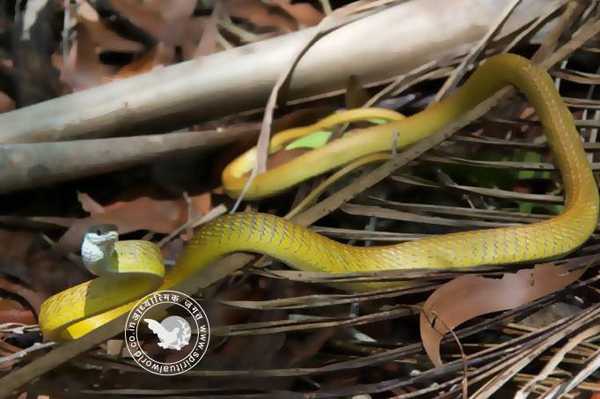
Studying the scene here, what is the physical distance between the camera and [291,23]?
1.22m

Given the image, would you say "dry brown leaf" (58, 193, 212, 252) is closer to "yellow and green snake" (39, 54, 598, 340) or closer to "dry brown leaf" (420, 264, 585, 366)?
"yellow and green snake" (39, 54, 598, 340)

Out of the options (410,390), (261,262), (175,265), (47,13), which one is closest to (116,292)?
(175,265)

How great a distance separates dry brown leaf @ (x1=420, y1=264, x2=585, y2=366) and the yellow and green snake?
37 mm

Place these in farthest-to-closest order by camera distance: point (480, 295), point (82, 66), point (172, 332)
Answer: point (82, 66) → point (480, 295) → point (172, 332)

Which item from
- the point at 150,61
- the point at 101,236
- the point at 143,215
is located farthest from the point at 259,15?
the point at 101,236

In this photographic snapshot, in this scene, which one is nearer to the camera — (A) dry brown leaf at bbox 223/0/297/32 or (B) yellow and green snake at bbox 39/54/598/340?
(B) yellow and green snake at bbox 39/54/598/340

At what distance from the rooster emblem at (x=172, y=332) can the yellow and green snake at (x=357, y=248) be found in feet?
0.29

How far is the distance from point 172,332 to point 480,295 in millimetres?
424

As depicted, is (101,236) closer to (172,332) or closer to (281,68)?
(172,332)

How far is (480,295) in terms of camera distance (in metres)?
0.86

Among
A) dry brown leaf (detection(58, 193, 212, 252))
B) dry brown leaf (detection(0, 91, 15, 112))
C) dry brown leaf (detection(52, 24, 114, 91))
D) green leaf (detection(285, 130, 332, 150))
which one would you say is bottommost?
dry brown leaf (detection(58, 193, 212, 252))

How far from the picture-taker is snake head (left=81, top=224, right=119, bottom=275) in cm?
73

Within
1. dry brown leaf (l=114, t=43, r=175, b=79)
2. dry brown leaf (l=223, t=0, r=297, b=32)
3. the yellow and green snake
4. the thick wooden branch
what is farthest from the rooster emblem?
dry brown leaf (l=223, t=0, r=297, b=32)

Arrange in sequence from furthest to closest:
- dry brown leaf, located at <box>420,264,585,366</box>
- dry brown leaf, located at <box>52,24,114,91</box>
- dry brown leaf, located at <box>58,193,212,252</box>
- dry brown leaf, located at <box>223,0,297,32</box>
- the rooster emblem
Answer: dry brown leaf, located at <box>223,0,297,32</box>
dry brown leaf, located at <box>52,24,114,91</box>
dry brown leaf, located at <box>58,193,212,252</box>
dry brown leaf, located at <box>420,264,585,366</box>
the rooster emblem
